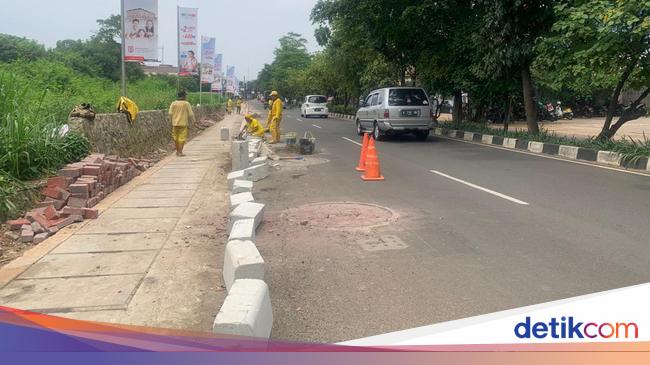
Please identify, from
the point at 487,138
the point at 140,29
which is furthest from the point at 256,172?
the point at 487,138

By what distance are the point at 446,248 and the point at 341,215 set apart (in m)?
1.87

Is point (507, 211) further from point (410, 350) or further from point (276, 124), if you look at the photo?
point (276, 124)

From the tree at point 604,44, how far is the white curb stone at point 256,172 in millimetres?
7813

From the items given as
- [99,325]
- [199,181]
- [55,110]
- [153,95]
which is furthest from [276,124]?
[99,325]

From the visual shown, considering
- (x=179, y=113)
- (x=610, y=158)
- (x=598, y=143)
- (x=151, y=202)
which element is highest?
(x=179, y=113)

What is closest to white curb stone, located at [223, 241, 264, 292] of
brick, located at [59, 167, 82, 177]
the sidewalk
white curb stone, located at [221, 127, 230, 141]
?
the sidewalk

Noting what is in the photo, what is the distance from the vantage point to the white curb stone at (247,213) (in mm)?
5992

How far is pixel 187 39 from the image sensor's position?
880 inches

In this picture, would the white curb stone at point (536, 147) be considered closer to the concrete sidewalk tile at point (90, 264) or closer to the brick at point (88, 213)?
the brick at point (88, 213)

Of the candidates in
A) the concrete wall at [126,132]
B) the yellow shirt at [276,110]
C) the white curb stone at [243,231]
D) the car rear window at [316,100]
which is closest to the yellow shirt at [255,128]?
the yellow shirt at [276,110]

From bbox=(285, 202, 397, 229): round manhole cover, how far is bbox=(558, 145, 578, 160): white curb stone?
8.23 meters

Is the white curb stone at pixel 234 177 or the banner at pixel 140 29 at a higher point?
the banner at pixel 140 29

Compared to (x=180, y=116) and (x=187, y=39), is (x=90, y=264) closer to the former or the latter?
(x=180, y=116)

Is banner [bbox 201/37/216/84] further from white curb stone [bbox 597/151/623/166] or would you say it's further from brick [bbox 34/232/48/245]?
brick [bbox 34/232/48/245]
